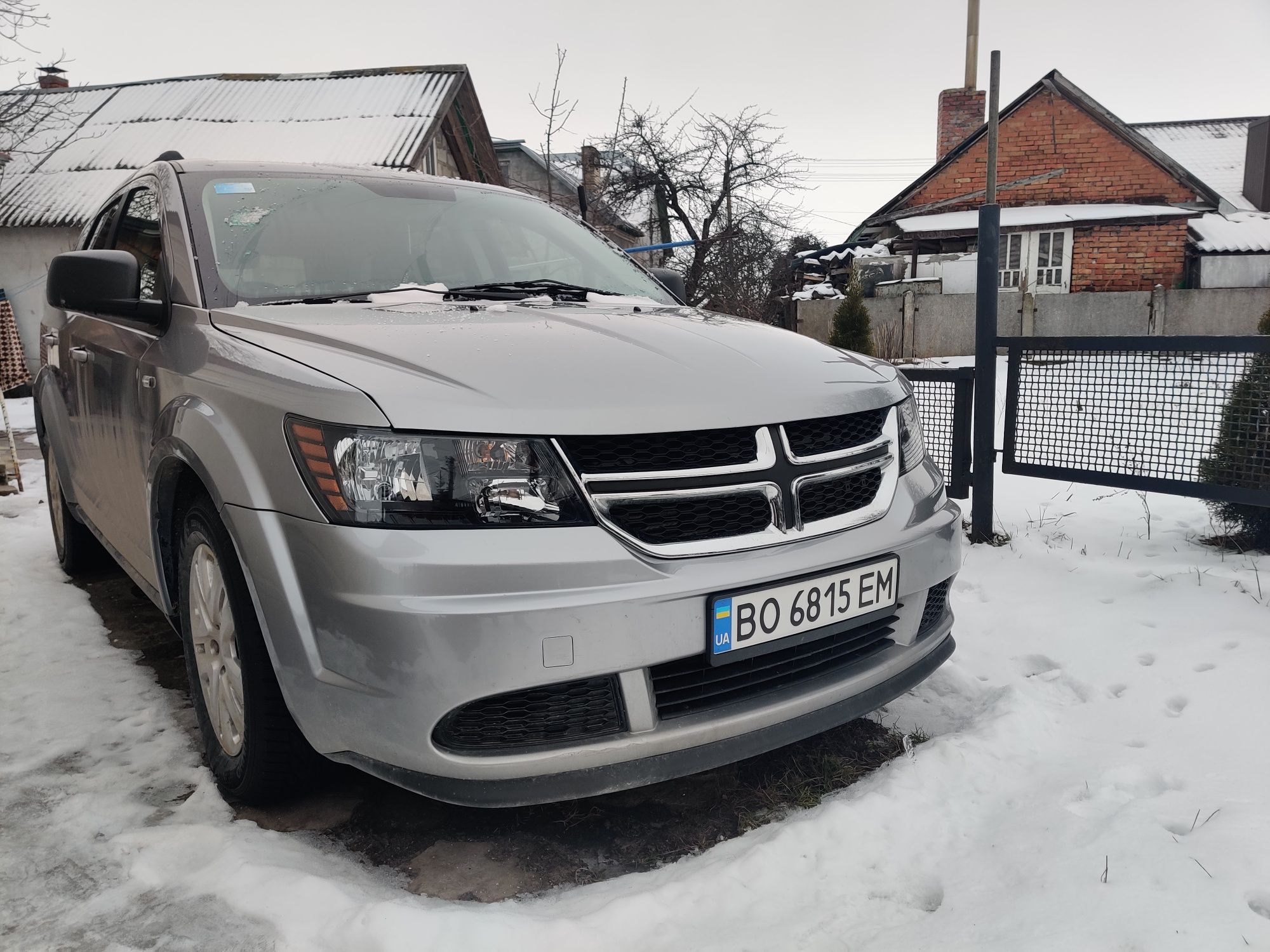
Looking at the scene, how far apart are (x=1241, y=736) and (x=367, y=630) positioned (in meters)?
2.33

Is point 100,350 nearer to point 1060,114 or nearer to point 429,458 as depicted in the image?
point 429,458

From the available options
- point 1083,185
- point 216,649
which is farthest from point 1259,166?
point 216,649

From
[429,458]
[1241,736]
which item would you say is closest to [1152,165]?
[1241,736]

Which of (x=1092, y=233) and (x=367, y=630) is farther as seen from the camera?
(x=1092, y=233)

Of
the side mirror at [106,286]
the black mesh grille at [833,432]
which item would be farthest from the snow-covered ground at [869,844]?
the side mirror at [106,286]

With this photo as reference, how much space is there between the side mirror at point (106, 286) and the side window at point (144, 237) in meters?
0.10

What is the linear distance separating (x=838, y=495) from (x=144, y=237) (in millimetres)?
2364

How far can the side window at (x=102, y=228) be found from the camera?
→ 347 centimetres

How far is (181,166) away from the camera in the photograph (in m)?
2.82

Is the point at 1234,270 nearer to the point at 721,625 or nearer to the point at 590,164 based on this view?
the point at 590,164

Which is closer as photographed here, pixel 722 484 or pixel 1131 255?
pixel 722 484

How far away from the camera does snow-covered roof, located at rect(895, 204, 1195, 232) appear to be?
19156 mm

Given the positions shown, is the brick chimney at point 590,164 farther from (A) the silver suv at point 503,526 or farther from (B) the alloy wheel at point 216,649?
(B) the alloy wheel at point 216,649

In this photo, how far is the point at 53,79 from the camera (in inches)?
943
